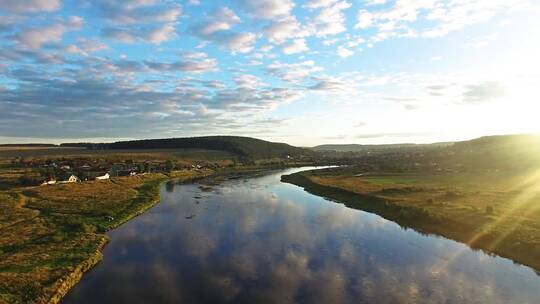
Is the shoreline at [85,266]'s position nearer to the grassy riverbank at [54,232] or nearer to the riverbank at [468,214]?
the grassy riverbank at [54,232]

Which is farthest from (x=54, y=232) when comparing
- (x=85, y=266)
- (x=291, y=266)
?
(x=291, y=266)

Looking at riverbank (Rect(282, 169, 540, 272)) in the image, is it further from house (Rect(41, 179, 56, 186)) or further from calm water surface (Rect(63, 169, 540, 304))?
house (Rect(41, 179, 56, 186))

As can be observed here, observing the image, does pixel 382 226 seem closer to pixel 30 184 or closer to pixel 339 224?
pixel 339 224

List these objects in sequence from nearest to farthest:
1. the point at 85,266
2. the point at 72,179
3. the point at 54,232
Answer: the point at 85,266
the point at 54,232
the point at 72,179

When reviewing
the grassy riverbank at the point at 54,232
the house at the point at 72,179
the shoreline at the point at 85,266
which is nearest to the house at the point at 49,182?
the house at the point at 72,179

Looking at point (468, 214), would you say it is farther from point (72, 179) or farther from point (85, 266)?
point (72, 179)

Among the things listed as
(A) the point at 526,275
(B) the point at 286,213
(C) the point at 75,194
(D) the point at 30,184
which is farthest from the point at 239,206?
(D) the point at 30,184
